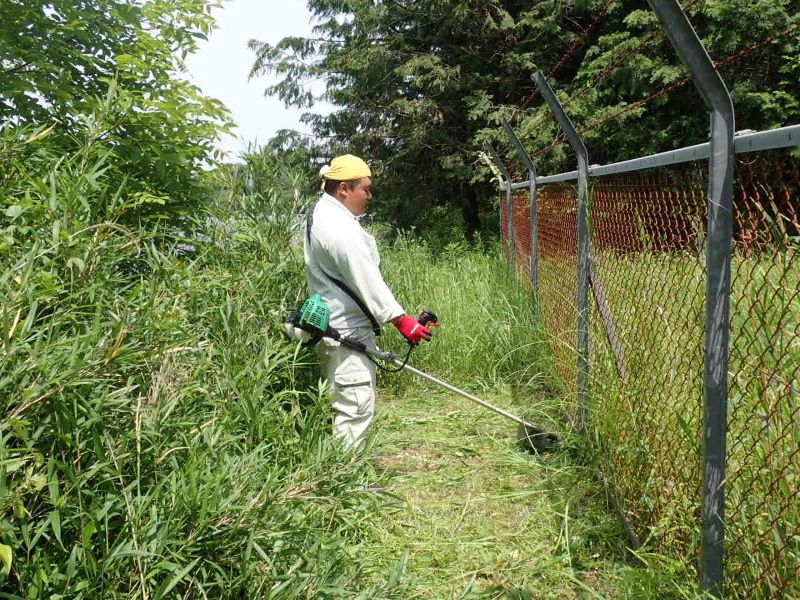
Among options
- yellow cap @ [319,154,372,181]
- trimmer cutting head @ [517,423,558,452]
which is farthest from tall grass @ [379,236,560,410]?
yellow cap @ [319,154,372,181]

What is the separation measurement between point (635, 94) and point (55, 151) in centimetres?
1320

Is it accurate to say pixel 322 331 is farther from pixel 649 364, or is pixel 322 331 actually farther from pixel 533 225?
pixel 533 225

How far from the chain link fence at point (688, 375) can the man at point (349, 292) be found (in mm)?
1125

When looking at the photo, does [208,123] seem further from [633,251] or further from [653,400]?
[653,400]

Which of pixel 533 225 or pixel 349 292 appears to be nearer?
pixel 349 292

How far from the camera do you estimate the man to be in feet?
11.7

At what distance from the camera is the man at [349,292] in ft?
11.7

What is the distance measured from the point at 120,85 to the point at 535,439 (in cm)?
344

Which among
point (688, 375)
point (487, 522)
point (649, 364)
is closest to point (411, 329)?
point (487, 522)

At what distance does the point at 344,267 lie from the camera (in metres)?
3.57

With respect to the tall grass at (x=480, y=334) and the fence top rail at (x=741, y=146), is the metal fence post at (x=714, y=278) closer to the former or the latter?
the fence top rail at (x=741, y=146)

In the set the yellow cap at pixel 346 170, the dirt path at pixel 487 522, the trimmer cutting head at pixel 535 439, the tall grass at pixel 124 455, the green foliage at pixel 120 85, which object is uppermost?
the green foliage at pixel 120 85

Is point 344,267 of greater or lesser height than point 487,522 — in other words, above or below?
above

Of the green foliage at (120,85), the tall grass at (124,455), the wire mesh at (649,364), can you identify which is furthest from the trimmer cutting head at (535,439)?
the green foliage at (120,85)
